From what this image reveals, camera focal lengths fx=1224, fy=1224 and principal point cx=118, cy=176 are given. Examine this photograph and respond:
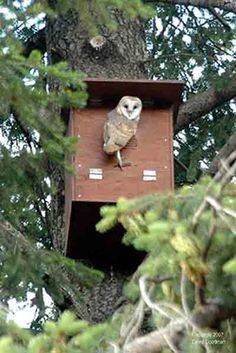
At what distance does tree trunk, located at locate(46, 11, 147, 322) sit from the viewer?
6047mm

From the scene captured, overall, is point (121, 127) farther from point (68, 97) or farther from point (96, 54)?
point (96, 54)

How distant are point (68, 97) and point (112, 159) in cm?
69

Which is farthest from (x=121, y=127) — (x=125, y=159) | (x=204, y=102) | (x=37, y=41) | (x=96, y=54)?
(x=37, y=41)

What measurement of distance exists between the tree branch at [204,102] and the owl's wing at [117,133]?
47.1 inches

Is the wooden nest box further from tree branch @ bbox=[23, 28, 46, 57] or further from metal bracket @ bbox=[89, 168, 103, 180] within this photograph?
tree branch @ bbox=[23, 28, 46, 57]

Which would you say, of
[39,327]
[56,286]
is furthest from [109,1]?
[39,327]

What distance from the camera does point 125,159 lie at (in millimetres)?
5242

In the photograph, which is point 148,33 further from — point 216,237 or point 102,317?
point 216,237

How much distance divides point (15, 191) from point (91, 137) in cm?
41

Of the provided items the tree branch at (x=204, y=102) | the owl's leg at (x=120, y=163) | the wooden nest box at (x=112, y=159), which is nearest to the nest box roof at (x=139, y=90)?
the wooden nest box at (x=112, y=159)

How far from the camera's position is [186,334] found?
2902 mm

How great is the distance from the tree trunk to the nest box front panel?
689 millimetres

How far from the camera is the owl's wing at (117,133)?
5.20 meters

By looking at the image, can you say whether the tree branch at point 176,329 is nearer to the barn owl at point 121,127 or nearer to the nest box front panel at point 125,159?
the nest box front panel at point 125,159
